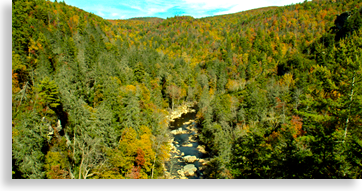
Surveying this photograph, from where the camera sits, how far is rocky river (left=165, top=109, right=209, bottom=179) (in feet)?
93.2

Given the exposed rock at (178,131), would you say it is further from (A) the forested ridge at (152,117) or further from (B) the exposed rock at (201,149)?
(B) the exposed rock at (201,149)

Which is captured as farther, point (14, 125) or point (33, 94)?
point (33, 94)

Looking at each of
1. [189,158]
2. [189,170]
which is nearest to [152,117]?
[189,158]

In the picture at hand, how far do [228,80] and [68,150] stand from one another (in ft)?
251

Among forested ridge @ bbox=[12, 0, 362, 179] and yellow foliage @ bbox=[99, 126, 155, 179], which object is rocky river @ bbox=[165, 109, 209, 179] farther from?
yellow foliage @ bbox=[99, 126, 155, 179]

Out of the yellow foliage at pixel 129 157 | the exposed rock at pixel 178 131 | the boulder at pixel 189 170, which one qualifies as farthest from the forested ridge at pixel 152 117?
the exposed rock at pixel 178 131

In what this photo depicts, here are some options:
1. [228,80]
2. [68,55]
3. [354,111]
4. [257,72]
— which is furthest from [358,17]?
[68,55]

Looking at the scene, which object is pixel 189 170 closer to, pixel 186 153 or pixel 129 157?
pixel 186 153

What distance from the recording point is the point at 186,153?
116 feet

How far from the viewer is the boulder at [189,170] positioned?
28.2 m

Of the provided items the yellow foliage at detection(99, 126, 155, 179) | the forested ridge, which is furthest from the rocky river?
the yellow foliage at detection(99, 126, 155, 179)

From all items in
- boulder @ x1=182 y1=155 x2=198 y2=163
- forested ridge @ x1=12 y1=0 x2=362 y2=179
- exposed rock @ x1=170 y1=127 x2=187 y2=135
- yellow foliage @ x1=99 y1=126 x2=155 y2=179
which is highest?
forested ridge @ x1=12 y1=0 x2=362 y2=179
